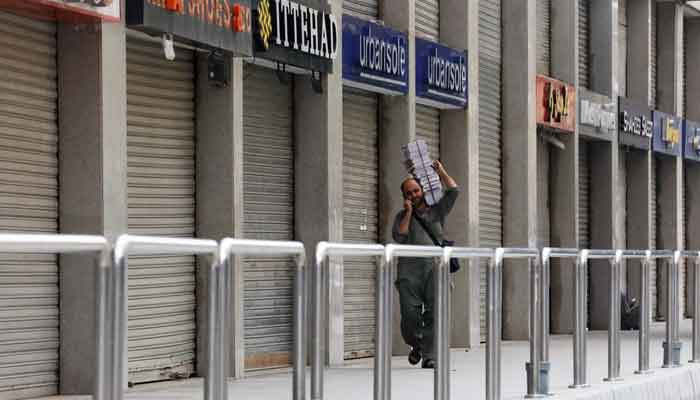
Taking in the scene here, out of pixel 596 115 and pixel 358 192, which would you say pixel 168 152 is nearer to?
pixel 358 192

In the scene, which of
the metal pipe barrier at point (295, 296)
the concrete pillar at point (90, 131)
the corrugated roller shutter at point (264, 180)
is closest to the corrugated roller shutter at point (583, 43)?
the corrugated roller shutter at point (264, 180)

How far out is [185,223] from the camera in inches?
529

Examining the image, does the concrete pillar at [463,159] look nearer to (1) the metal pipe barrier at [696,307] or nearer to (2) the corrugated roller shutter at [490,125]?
(2) the corrugated roller shutter at [490,125]

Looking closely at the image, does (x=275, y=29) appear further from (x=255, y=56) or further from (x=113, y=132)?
(x=113, y=132)

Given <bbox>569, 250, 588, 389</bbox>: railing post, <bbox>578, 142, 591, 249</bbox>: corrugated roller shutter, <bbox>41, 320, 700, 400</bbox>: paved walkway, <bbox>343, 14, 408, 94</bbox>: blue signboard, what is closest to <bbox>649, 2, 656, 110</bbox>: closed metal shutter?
<bbox>578, 142, 591, 249</bbox>: corrugated roller shutter

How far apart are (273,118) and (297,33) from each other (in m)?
0.98

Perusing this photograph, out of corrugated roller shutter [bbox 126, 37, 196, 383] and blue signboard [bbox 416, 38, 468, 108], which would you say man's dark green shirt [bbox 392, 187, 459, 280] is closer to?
corrugated roller shutter [bbox 126, 37, 196, 383]

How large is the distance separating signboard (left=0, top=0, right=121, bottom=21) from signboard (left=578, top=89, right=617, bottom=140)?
14009 millimetres

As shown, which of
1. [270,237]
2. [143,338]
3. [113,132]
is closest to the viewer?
[113,132]

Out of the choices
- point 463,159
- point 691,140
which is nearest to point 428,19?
point 463,159

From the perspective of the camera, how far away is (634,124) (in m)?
27.3

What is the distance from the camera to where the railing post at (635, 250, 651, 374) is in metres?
13.8

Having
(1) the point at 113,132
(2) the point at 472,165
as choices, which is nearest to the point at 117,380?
(1) the point at 113,132

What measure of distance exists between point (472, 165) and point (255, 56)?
6.17 m
